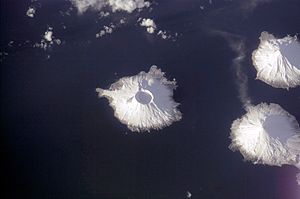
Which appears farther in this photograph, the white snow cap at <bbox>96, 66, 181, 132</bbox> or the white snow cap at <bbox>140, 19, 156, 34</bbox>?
the white snow cap at <bbox>140, 19, 156, 34</bbox>

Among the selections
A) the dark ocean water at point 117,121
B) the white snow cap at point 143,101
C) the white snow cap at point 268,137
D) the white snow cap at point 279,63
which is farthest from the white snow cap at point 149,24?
the white snow cap at point 268,137

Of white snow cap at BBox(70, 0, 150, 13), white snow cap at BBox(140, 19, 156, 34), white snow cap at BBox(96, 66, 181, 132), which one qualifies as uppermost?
white snow cap at BBox(70, 0, 150, 13)

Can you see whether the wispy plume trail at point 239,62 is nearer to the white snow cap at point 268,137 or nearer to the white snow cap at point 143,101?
the white snow cap at point 268,137

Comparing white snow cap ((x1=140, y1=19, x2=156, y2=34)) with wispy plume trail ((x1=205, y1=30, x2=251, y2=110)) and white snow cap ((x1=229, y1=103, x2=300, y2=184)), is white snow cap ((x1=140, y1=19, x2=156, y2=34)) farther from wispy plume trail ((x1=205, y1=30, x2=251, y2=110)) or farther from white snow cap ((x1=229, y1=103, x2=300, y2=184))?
white snow cap ((x1=229, y1=103, x2=300, y2=184))

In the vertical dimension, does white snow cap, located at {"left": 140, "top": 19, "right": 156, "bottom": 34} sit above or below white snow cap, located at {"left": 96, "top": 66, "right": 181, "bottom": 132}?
above

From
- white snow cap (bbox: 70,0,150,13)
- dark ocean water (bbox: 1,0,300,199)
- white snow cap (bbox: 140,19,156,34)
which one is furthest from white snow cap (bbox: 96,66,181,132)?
white snow cap (bbox: 70,0,150,13)

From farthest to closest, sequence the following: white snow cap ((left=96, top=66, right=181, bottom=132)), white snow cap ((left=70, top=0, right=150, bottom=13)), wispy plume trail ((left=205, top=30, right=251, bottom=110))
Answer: white snow cap ((left=70, top=0, right=150, bottom=13)) < wispy plume trail ((left=205, top=30, right=251, bottom=110)) < white snow cap ((left=96, top=66, right=181, bottom=132))

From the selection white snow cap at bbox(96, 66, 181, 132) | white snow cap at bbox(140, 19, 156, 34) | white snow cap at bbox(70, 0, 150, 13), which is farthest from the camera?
white snow cap at bbox(70, 0, 150, 13)

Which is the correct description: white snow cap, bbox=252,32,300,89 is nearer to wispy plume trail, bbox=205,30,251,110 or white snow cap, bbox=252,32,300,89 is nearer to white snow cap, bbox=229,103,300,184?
wispy plume trail, bbox=205,30,251,110
